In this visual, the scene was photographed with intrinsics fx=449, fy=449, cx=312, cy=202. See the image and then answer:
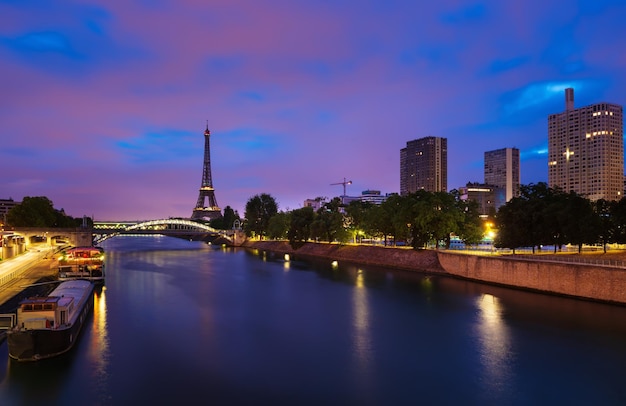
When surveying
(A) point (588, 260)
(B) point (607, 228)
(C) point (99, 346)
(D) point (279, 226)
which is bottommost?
(C) point (99, 346)

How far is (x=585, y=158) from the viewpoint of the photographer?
19838 cm

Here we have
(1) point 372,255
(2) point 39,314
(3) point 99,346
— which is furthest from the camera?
(1) point 372,255

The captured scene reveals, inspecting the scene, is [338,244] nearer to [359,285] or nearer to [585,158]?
[359,285]

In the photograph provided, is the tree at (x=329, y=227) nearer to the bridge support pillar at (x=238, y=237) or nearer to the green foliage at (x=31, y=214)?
the bridge support pillar at (x=238, y=237)

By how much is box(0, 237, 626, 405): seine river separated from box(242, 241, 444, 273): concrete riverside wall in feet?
56.7

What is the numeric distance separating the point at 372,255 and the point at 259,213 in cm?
6713

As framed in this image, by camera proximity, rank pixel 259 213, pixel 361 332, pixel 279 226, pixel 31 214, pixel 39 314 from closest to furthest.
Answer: pixel 39 314
pixel 361 332
pixel 31 214
pixel 279 226
pixel 259 213

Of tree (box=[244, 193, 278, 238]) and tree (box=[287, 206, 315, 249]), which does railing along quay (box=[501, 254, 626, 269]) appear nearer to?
tree (box=[287, 206, 315, 249])

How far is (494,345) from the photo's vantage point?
93.4 feet

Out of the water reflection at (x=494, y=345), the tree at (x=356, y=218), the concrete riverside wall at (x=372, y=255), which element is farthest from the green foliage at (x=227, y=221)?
the water reflection at (x=494, y=345)

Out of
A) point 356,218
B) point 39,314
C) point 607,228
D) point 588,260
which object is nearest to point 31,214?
point 356,218

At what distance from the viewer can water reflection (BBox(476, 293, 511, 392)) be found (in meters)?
22.9

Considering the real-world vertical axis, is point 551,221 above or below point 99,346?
above

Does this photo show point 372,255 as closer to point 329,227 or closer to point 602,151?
point 329,227
